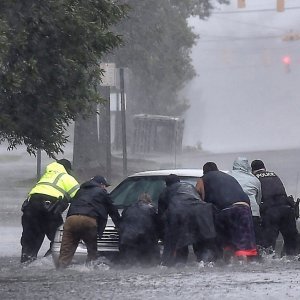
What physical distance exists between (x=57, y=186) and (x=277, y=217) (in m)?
3.13

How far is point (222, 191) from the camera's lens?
14492mm

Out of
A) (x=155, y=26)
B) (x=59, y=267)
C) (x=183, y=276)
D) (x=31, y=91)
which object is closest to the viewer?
(x=183, y=276)

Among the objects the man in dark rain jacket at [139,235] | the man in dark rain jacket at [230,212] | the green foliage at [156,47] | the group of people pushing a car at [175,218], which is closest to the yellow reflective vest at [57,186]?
the group of people pushing a car at [175,218]

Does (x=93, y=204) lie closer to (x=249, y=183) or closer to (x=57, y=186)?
(x=57, y=186)

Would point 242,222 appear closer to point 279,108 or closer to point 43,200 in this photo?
point 43,200

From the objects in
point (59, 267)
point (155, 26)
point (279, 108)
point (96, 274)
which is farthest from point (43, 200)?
point (279, 108)

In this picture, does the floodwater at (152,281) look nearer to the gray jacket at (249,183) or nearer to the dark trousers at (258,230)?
the dark trousers at (258,230)

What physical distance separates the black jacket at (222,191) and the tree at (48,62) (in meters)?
1.90

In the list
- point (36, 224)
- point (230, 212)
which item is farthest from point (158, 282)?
point (36, 224)

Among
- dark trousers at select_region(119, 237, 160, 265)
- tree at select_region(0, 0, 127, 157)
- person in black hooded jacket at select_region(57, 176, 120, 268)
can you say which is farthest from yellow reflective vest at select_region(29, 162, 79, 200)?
dark trousers at select_region(119, 237, 160, 265)

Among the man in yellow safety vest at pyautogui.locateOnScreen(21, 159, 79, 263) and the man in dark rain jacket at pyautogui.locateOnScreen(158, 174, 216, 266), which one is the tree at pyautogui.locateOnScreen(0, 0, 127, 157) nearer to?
the man in yellow safety vest at pyautogui.locateOnScreen(21, 159, 79, 263)

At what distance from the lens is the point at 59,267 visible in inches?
560

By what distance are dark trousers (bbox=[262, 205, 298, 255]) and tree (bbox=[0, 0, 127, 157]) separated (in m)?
2.96

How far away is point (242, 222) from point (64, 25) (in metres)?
3.53
